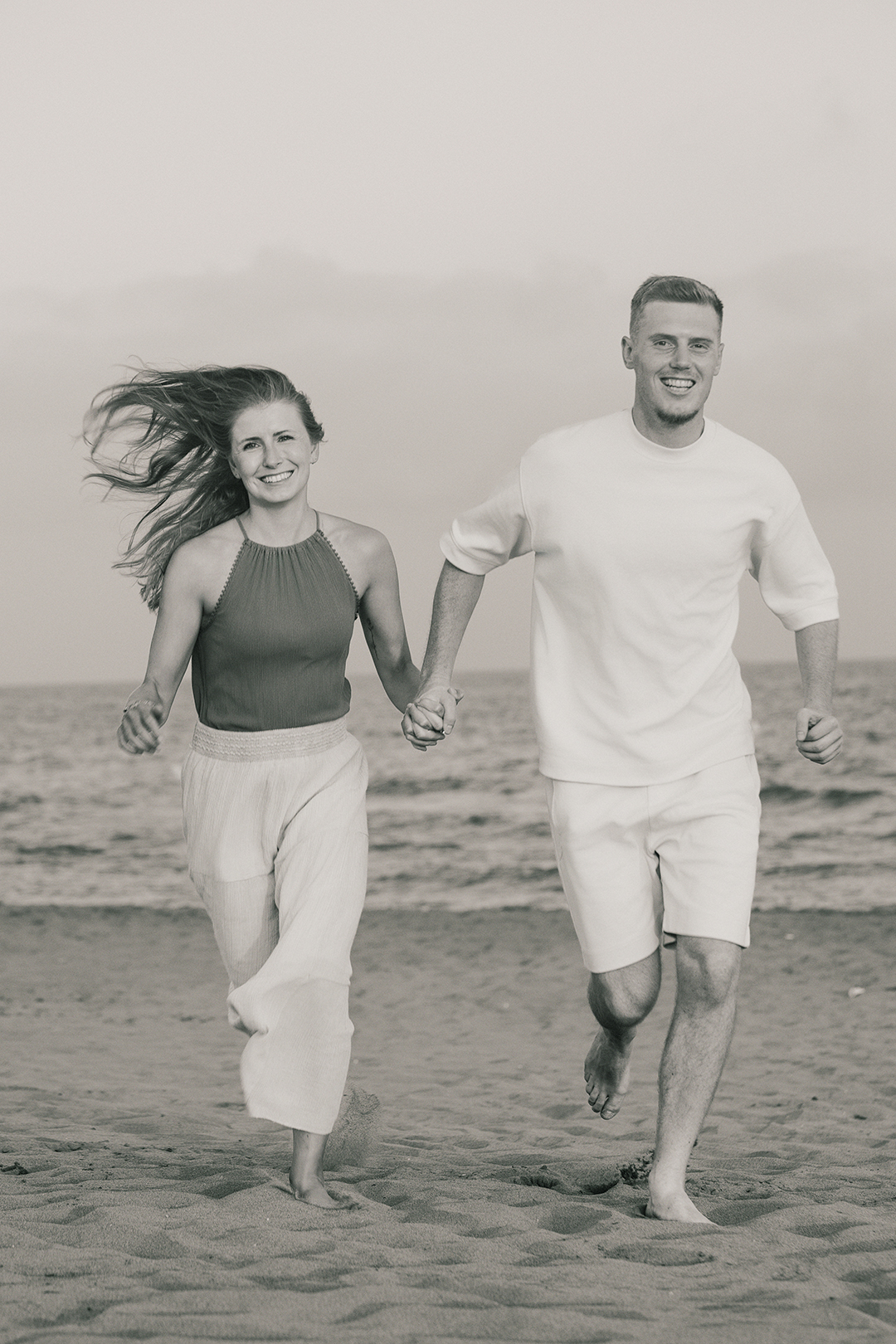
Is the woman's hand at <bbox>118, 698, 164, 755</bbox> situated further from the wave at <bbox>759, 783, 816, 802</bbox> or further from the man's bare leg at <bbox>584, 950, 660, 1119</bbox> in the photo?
the wave at <bbox>759, 783, 816, 802</bbox>

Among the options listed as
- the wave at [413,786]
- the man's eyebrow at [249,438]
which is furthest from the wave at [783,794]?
the man's eyebrow at [249,438]

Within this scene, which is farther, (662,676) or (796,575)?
(796,575)

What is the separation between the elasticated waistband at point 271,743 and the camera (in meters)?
4.42

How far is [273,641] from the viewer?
4.41m

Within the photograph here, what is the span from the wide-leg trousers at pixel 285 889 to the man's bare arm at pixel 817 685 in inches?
54.5

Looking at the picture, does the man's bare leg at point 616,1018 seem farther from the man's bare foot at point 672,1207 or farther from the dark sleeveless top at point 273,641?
the dark sleeveless top at point 273,641

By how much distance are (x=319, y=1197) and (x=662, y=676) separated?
184 centimetres

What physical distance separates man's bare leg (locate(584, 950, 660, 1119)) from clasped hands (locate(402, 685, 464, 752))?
922mm

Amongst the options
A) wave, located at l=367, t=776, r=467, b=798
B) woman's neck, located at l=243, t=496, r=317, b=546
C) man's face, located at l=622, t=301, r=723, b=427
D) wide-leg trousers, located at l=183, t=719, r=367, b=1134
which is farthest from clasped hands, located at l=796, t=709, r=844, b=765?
wave, located at l=367, t=776, r=467, b=798

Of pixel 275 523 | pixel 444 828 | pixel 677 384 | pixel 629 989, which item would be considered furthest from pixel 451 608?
pixel 444 828

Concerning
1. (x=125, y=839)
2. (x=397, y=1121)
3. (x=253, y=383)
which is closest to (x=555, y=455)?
(x=253, y=383)

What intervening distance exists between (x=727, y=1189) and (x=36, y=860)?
15.3 metres

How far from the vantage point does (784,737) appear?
41.4 metres

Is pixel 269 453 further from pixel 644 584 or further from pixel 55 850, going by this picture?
pixel 55 850
